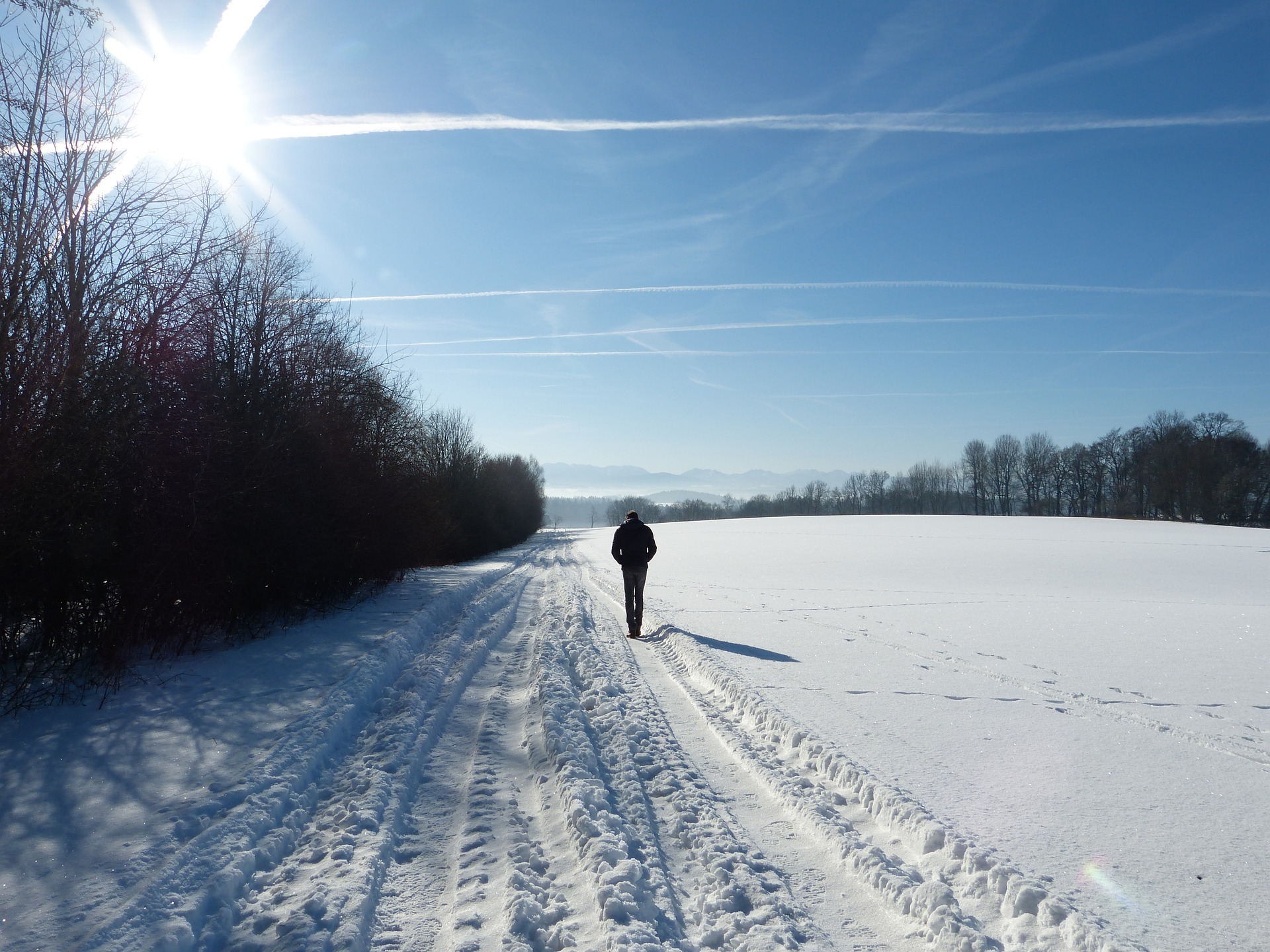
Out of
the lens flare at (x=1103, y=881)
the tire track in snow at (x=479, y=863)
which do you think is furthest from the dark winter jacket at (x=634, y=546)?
the lens flare at (x=1103, y=881)

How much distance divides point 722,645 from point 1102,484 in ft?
330

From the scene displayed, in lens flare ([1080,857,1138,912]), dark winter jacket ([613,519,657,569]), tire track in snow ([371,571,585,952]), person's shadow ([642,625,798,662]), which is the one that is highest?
dark winter jacket ([613,519,657,569])

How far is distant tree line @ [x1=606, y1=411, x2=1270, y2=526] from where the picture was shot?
2633 inches

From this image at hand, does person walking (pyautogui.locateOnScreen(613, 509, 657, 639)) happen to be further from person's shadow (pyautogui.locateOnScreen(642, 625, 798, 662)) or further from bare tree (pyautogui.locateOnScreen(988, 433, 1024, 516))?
bare tree (pyautogui.locateOnScreen(988, 433, 1024, 516))

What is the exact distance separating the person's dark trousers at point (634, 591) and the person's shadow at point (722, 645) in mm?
371

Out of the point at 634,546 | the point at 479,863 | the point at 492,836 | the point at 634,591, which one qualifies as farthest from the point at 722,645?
the point at 479,863

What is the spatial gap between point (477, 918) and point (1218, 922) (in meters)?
3.58

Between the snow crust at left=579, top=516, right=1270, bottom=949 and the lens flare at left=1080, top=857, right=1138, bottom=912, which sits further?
the snow crust at left=579, top=516, right=1270, bottom=949

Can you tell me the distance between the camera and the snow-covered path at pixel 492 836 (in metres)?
3.28

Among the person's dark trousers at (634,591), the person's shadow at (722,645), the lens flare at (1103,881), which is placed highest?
the person's dark trousers at (634,591)

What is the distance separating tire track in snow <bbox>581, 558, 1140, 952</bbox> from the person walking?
5.32m

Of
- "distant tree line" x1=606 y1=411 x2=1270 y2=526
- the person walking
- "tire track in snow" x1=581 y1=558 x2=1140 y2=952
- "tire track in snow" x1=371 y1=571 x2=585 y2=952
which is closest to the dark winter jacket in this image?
the person walking

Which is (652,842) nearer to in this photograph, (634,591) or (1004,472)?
(634,591)

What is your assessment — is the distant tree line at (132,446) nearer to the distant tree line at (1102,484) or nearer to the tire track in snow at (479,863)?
the tire track in snow at (479,863)
